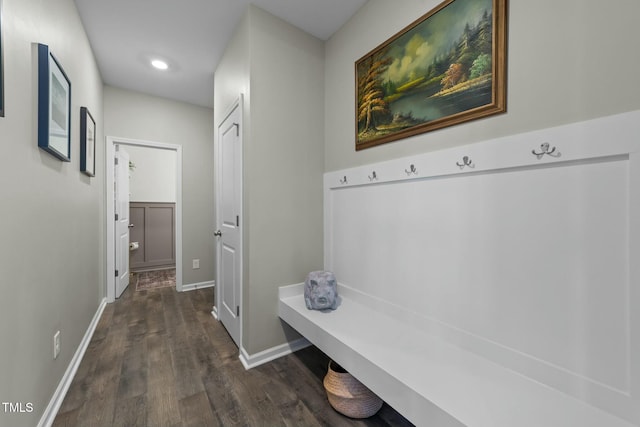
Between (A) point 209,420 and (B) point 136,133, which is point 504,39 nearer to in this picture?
(A) point 209,420

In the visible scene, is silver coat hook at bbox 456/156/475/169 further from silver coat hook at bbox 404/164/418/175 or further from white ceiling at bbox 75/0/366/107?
white ceiling at bbox 75/0/366/107

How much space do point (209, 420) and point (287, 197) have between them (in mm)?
1381

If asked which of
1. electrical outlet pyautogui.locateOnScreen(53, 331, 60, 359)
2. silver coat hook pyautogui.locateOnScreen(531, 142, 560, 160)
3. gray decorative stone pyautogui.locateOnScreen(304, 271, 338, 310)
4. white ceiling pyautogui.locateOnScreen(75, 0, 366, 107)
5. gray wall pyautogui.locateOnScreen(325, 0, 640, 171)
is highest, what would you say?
white ceiling pyautogui.locateOnScreen(75, 0, 366, 107)

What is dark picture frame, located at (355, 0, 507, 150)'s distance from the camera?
3.71 feet

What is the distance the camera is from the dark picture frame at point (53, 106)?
1208mm

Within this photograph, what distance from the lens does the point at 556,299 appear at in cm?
95

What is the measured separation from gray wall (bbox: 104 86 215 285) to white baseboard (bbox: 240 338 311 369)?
2.08 meters

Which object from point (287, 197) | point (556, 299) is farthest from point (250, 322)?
point (556, 299)

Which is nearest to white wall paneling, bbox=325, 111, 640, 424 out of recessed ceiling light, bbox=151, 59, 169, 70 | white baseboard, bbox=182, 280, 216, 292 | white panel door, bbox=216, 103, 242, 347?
white panel door, bbox=216, 103, 242, 347

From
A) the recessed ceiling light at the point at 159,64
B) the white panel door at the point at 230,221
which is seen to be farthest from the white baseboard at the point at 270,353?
the recessed ceiling light at the point at 159,64

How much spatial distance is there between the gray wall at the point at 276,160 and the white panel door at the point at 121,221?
78.8 inches

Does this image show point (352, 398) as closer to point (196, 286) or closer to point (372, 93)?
point (372, 93)

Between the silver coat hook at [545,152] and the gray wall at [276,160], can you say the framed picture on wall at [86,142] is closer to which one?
the gray wall at [276,160]

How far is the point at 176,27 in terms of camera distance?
6.69 ft
